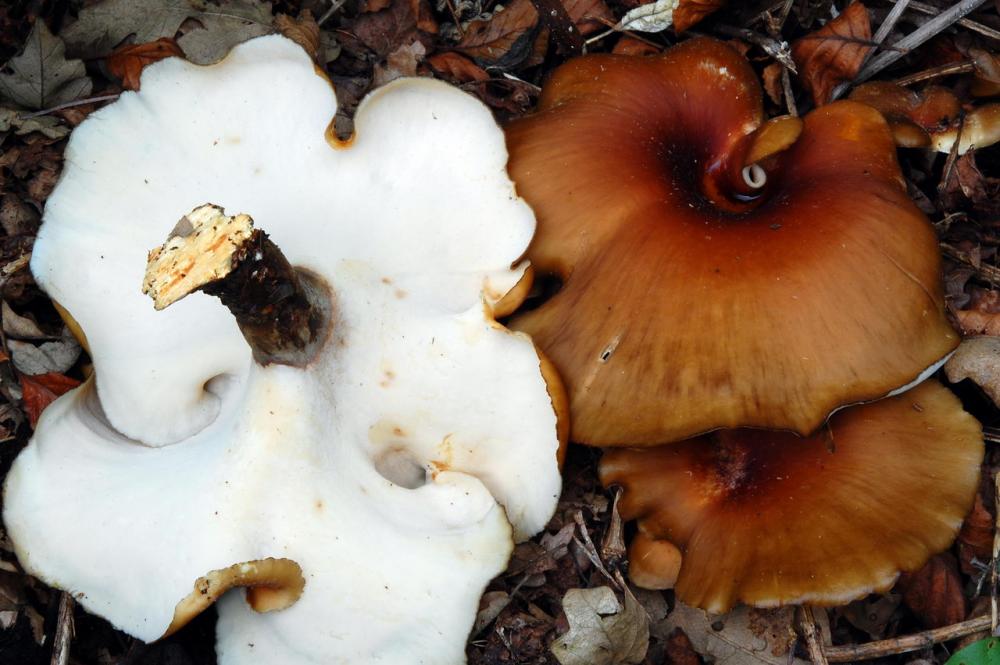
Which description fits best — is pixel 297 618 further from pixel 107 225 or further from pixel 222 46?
→ pixel 222 46

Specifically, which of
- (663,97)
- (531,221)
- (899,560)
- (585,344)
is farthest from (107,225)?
(899,560)

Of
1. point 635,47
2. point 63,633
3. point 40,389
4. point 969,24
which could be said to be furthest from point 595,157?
point 63,633

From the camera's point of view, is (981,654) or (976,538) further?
(976,538)

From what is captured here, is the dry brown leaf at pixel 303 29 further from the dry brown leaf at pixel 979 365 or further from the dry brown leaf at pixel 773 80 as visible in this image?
the dry brown leaf at pixel 979 365

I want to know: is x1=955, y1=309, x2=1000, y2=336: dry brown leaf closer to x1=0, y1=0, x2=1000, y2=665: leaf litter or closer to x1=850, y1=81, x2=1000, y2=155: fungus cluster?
x1=0, y1=0, x2=1000, y2=665: leaf litter

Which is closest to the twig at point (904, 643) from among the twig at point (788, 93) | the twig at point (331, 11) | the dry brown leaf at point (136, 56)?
the twig at point (788, 93)

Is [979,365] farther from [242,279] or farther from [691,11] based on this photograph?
[242,279]
